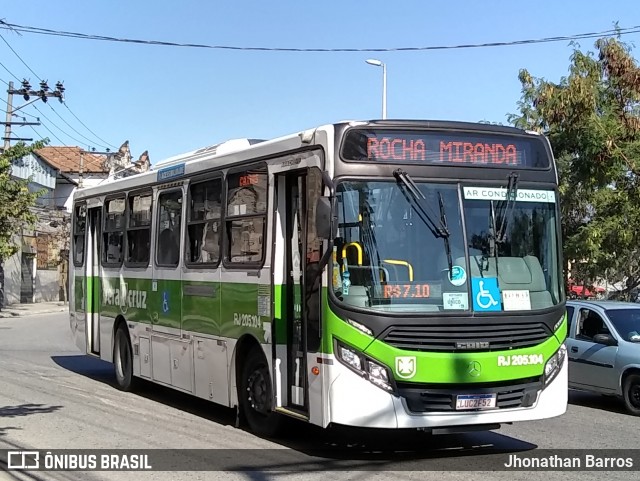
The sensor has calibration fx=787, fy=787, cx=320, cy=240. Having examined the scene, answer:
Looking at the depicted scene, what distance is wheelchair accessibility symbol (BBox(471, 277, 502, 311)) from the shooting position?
7359 mm

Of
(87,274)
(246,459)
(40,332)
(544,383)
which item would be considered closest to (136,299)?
(87,274)

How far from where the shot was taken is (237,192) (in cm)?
940

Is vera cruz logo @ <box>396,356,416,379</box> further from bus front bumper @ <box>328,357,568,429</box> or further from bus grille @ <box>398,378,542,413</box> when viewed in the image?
bus front bumper @ <box>328,357,568,429</box>

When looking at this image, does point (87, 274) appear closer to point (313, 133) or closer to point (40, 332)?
point (313, 133)

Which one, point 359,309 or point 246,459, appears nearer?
point 359,309

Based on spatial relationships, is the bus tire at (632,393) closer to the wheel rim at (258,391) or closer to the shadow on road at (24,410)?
the wheel rim at (258,391)

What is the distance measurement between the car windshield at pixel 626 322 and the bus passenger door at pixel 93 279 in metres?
8.63

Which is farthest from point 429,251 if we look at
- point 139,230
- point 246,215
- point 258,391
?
point 139,230

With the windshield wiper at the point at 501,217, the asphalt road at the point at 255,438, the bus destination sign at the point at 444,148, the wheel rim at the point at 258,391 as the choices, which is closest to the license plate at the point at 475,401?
the asphalt road at the point at 255,438

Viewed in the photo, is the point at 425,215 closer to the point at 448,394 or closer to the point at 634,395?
the point at 448,394

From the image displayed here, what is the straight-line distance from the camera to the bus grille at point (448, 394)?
23.2ft

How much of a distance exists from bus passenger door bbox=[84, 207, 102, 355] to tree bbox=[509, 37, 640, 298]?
9.62 metres

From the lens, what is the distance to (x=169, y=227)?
11.1 meters

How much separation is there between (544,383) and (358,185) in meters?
2.64
